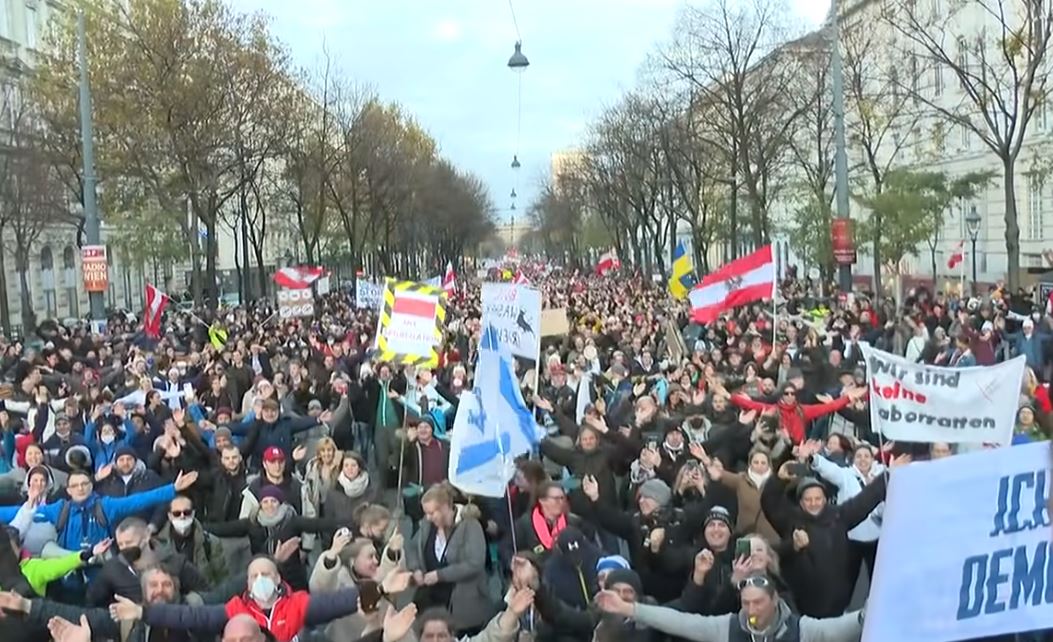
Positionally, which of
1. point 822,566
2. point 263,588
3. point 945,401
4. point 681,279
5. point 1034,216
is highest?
point 1034,216

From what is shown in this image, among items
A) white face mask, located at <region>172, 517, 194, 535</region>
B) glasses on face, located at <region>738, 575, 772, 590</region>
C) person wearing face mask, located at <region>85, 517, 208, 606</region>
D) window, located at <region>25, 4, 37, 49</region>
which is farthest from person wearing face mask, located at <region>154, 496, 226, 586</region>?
window, located at <region>25, 4, 37, 49</region>

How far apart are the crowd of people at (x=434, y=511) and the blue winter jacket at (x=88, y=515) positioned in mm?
14

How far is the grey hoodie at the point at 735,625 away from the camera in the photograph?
5.48 metres

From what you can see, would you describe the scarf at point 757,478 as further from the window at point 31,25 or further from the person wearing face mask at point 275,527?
the window at point 31,25

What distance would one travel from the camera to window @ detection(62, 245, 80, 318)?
56406 millimetres

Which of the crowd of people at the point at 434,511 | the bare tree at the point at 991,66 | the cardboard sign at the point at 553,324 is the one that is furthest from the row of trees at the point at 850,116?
the crowd of people at the point at 434,511

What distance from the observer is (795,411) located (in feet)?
37.2

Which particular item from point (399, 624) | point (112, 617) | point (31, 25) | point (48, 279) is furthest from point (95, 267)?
point (31, 25)

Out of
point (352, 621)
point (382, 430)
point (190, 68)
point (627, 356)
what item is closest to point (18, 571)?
point (352, 621)

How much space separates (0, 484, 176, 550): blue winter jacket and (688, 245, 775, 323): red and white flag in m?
11.6

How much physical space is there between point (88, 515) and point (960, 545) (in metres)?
5.74

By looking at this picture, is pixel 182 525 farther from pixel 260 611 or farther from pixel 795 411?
pixel 795 411

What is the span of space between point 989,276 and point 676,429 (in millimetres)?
44062

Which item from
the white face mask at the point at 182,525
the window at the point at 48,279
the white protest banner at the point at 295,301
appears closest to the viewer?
the white face mask at the point at 182,525
